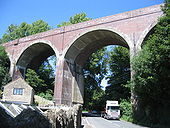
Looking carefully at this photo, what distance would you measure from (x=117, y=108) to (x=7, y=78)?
17.7 m

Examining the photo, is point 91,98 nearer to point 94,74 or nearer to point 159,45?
point 94,74

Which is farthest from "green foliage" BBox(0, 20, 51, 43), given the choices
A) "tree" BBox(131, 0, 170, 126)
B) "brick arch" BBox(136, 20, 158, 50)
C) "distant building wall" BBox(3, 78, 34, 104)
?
"tree" BBox(131, 0, 170, 126)

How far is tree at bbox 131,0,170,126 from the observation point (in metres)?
12.1

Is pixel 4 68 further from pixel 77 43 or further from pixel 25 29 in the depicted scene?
pixel 25 29

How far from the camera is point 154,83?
13273mm

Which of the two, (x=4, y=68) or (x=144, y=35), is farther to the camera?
(x=4, y=68)

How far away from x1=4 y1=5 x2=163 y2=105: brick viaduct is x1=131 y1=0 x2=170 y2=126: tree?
526cm

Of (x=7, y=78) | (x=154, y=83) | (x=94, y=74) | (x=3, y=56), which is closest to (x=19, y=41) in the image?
(x=3, y=56)

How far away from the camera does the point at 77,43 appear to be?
25016mm

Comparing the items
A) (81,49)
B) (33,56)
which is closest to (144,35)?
(81,49)

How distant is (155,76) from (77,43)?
1410 centimetres

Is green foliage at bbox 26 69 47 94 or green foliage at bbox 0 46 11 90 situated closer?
green foliage at bbox 0 46 11 90

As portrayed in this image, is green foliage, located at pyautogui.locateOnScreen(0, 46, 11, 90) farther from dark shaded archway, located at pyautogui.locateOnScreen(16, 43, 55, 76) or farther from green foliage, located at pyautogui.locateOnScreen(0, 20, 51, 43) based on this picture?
green foliage, located at pyautogui.locateOnScreen(0, 20, 51, 43)

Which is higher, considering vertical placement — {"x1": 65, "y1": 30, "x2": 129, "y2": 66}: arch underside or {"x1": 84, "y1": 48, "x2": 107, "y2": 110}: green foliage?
{"x1": 65, "y1": 30, "x2": 129, "y2": 66}: arch underside
